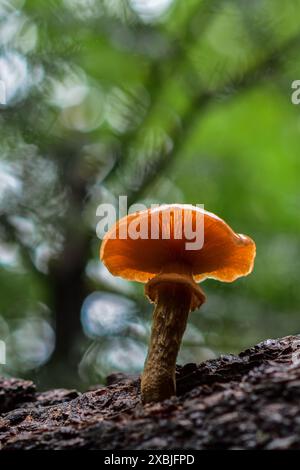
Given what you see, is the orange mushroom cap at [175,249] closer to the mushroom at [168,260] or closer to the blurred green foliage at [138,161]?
the mushroom at [168,260]

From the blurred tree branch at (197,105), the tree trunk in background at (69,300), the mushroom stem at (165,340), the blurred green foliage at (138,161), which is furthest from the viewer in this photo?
the tree trunk in background at (69,300)

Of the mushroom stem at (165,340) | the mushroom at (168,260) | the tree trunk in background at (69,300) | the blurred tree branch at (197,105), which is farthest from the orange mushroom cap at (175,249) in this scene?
the tree trunk in background at (69,300)

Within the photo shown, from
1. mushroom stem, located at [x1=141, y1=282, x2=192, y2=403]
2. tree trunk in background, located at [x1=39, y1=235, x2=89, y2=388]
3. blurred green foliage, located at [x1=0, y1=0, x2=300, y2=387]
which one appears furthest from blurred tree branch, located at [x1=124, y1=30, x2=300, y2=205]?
mushroom stem, located at [x1=141, y1=282, x2=192, y2=403]

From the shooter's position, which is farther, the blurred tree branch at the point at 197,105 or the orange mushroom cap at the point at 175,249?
the blurred tree branch at the point at 197,105

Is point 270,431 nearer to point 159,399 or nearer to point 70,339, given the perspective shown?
point 159,399

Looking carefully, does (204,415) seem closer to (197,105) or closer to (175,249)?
(175,249)
